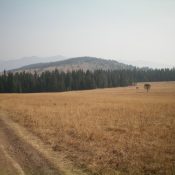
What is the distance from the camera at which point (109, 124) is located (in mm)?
19812

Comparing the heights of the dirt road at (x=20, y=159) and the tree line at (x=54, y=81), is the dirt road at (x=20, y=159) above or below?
below

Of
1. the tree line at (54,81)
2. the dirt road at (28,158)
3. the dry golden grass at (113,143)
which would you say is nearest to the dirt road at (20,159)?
the dirt road at (28,158)

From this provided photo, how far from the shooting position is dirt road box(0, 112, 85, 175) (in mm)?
9461

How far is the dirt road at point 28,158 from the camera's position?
31.0 feet

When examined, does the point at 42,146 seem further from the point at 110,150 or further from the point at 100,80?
the point at 100,80

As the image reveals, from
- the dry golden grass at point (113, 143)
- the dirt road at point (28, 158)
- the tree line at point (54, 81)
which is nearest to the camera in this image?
the dirt road at point (28, 158)

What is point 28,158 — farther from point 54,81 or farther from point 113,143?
point 54,81

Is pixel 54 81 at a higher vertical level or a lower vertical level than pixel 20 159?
higher

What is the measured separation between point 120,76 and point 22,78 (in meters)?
53.3

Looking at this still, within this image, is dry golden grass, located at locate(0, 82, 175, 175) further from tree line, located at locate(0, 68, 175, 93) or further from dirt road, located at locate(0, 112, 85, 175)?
tree line, located at locate(0, 68, 175, 93)

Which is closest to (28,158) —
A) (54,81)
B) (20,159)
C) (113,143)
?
(20,159)

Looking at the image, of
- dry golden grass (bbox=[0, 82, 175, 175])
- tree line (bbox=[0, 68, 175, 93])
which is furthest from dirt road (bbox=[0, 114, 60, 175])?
tree line (bbox=[0, 68, 175, 93])

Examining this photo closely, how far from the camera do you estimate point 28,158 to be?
36.2ft

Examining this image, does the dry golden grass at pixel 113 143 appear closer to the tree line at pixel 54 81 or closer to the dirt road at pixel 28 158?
the dirt road at pixel 28 158
